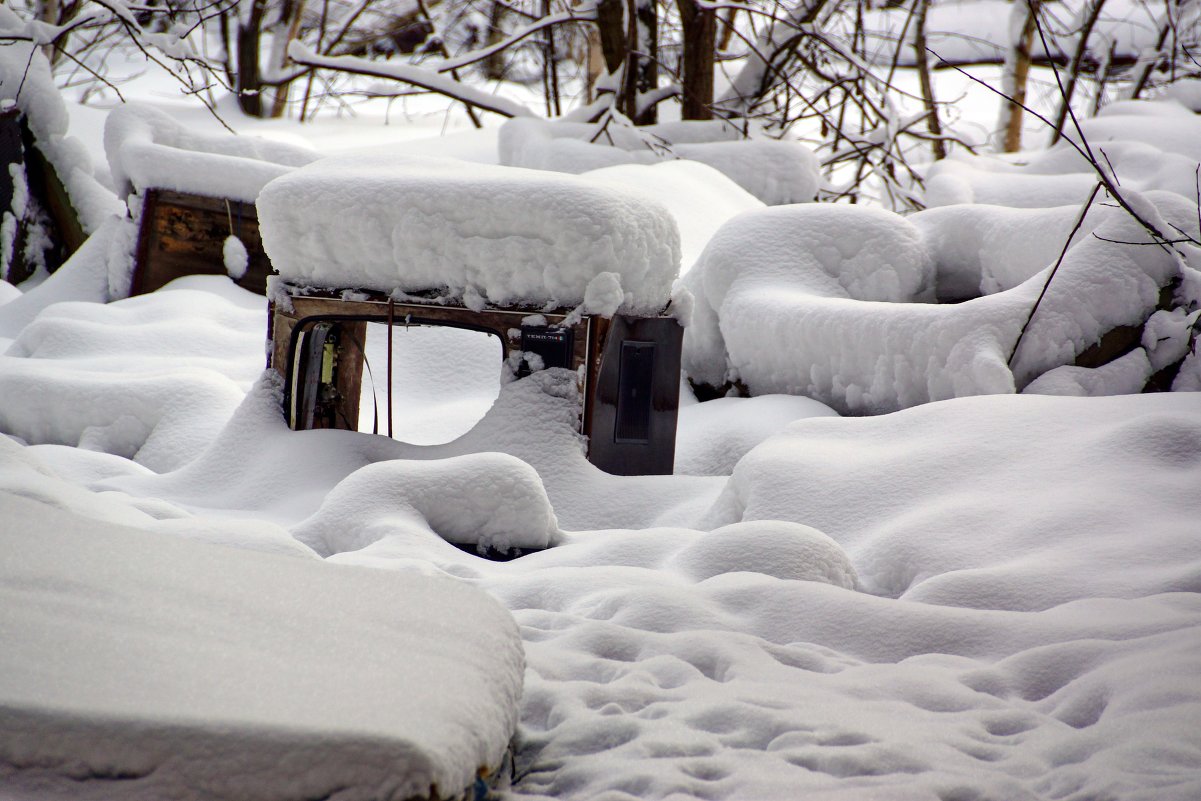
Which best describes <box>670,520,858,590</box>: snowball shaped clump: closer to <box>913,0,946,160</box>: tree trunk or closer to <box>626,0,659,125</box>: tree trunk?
<box>626,0,659,125</box>: tree trunk

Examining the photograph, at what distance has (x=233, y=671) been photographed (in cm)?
146

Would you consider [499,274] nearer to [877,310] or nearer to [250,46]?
[877,310]

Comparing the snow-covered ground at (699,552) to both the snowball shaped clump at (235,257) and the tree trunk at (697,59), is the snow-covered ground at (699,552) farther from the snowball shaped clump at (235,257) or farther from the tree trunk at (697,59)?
the tree trunk at (697,59)

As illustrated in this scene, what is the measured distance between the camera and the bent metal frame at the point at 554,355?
4.04m

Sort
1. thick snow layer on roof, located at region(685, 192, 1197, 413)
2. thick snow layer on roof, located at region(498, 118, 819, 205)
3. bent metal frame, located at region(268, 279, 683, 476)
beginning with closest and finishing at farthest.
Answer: bent metal frame, located at region(268, 279, 683, 476), thick snow layer on roof, located at region(685, 192, 1197, 413), thick snow layer on roof, located at region(498, 118, 819, 205)

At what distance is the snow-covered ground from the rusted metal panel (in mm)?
742

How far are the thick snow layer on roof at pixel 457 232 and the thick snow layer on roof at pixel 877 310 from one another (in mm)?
1363

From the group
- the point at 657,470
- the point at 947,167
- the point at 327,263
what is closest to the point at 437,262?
the point at 327,263

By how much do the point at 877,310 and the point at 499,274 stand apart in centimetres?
197

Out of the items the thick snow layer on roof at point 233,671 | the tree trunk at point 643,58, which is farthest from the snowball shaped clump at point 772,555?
the tree trunk at point 643,58

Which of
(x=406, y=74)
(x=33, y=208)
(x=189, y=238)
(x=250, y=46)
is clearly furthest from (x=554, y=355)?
(x=250, y=46)

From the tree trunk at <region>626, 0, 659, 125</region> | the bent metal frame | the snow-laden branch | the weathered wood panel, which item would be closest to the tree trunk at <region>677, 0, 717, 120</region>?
the tree trunk at <region>626, 0, 659, 125</region>

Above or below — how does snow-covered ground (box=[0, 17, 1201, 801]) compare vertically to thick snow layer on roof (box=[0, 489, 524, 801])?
below

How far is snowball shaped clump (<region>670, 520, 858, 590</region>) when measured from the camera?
2.75m
